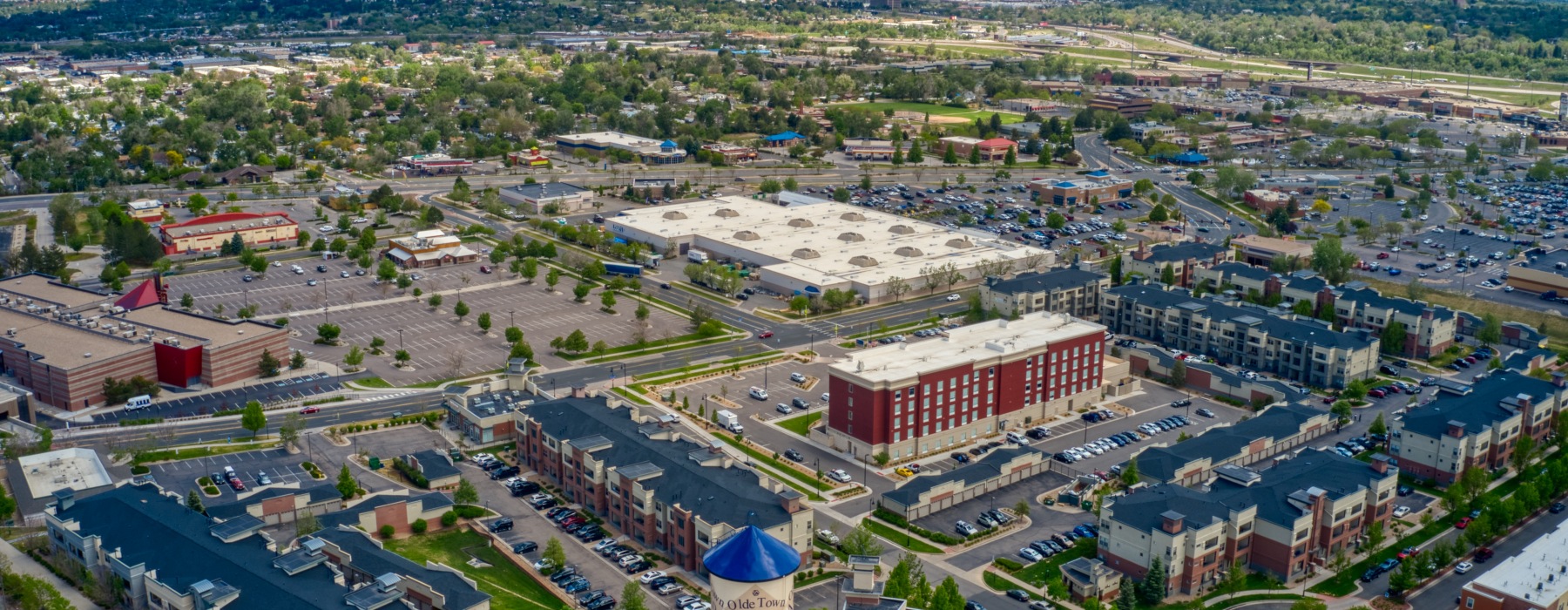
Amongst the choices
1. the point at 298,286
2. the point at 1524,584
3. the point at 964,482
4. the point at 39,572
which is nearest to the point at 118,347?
the point at 298,286

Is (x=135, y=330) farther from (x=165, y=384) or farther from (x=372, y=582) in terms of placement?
(x=372, y=582)

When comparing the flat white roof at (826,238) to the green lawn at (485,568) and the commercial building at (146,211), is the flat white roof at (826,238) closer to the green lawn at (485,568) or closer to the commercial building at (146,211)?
the commercial building at (146,211)

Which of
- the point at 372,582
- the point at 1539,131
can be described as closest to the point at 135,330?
the point at 372,582

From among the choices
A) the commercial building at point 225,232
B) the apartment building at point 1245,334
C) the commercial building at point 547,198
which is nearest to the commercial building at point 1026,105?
the commercial building at point 547,198

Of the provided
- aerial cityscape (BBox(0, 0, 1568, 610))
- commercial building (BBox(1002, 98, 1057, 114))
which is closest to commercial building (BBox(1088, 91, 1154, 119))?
commercial building (BBox(1002, 98, 1057, 114))

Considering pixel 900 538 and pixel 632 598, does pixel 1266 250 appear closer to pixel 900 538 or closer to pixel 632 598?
pixel 900 538

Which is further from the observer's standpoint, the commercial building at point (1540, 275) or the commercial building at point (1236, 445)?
the commercial building at point (1540, 275)

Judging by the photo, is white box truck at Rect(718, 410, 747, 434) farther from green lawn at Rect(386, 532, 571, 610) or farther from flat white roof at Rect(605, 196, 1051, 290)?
flat white roof at Rect(605, 196, 1051, 290)
